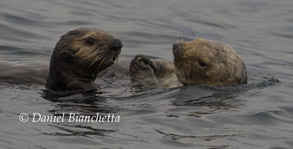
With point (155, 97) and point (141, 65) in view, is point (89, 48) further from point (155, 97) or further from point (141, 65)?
point (141, 65)

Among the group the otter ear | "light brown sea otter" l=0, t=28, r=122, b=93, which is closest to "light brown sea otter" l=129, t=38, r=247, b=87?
"light brown sea otter" l=0, t=28, r=122, b=93

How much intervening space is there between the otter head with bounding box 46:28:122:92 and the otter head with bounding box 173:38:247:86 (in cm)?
101

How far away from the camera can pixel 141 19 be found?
16.7 m

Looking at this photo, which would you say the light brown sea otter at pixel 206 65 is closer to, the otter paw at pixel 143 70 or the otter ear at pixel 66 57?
the otter paw at pixel 143 70

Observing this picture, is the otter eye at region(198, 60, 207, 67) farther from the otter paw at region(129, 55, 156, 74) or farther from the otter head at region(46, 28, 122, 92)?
the otter head at region(46, 28, 122, 92)

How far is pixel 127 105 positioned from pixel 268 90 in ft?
7.91

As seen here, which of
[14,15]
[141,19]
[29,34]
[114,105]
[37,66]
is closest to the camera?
[114,105]

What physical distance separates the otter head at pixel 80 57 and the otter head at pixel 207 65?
1.01 metres

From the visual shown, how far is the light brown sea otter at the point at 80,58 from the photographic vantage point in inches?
356

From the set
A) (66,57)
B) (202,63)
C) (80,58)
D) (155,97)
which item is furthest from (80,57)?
(202,63)

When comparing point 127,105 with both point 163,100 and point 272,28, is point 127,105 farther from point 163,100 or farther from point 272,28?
point 272,28

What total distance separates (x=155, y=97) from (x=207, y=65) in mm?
890

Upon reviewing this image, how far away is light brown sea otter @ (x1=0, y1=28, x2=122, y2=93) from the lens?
905 centimetres

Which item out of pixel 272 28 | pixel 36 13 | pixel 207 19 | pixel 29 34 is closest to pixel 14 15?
pixel 36 13
